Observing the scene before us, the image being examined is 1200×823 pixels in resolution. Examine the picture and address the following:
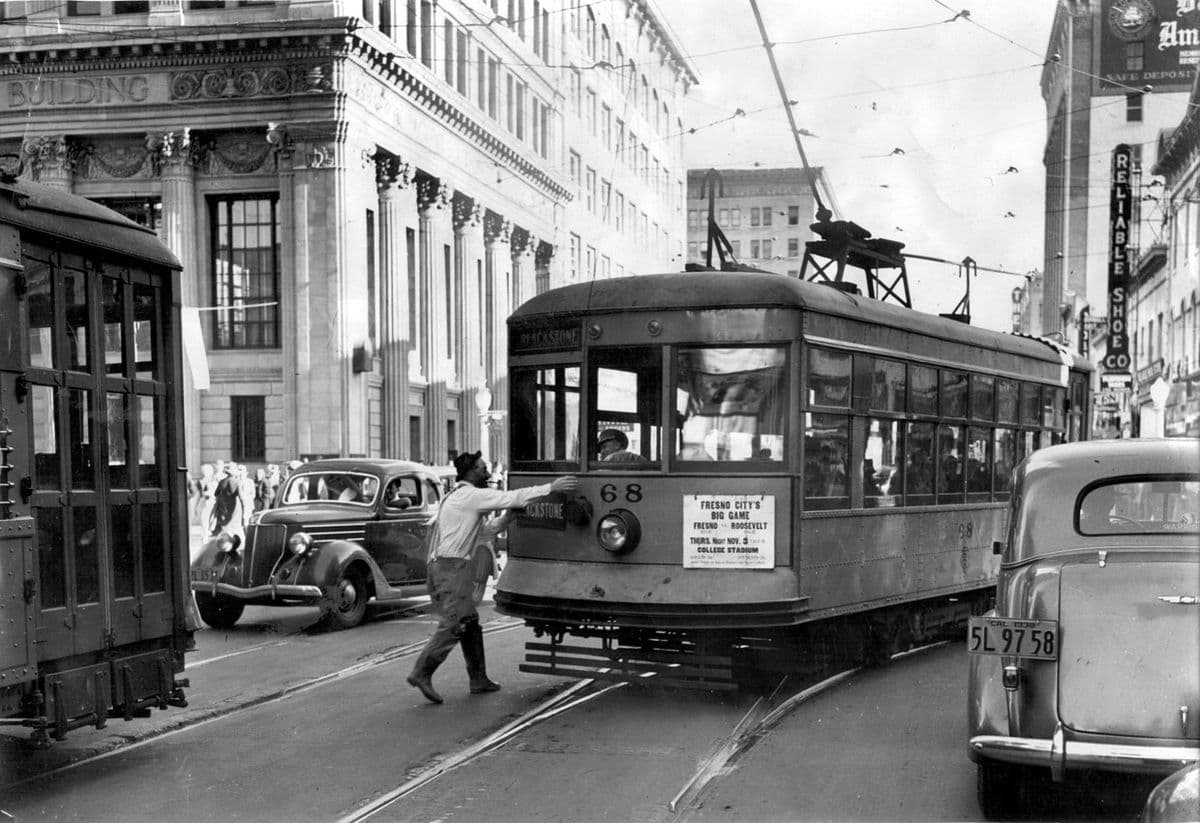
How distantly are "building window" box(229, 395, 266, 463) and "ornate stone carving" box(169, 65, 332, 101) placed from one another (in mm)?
8218

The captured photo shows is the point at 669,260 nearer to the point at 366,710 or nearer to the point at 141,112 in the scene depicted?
the point at 141,112

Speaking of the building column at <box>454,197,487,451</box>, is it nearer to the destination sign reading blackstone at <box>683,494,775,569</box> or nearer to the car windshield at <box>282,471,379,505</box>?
the car windshield at <box>282,471,379,505</box>

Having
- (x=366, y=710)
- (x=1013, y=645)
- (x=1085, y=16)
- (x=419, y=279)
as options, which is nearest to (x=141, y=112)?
(x=419, y=279)

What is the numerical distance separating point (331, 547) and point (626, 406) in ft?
19.5

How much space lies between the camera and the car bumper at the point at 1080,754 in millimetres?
5531

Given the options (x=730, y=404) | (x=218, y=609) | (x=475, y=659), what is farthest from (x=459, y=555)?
(x=218, y=609)

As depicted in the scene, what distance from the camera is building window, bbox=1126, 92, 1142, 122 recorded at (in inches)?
2326

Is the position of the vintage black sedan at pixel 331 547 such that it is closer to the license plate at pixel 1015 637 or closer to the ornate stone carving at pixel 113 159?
A: the license plate at pixel 1015 637

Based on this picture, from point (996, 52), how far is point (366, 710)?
422 inches

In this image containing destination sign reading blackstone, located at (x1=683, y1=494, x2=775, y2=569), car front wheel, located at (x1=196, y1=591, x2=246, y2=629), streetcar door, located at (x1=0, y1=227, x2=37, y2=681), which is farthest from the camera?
car front wheel, located at (x1=196, y1=591, x2=246, y2=629)

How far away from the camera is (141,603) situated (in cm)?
756

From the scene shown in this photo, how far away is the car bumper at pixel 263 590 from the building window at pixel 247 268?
23.3m

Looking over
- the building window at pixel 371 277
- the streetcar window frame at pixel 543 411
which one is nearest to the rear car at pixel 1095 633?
the streetcar window frame at pixel 543 411

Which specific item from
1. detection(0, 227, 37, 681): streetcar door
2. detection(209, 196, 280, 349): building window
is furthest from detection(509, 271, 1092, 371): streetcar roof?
detection(209, 196, 280, 349): building window
